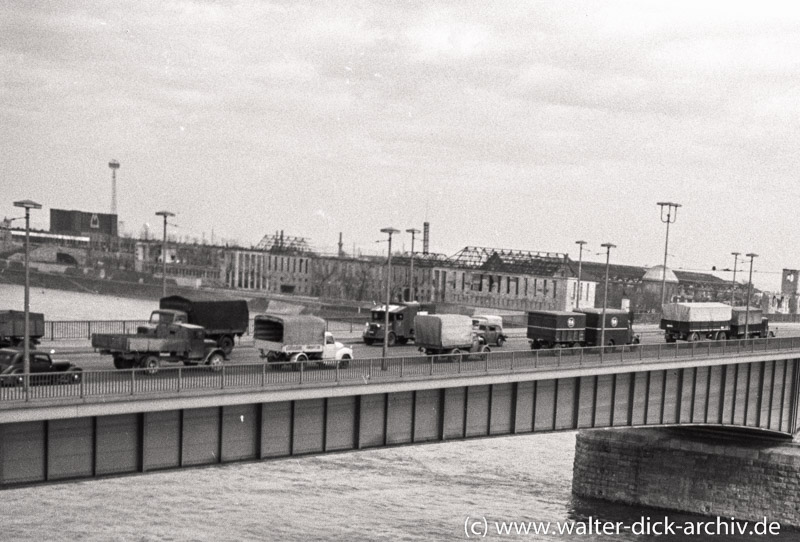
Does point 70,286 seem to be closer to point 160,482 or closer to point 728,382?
point 160,482

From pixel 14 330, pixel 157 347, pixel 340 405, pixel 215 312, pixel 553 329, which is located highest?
pixel 215 312

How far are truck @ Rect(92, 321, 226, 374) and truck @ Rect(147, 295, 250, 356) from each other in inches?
88.6

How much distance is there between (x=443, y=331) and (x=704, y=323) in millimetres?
28114

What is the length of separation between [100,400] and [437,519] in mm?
25376

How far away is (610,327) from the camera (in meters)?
55.6

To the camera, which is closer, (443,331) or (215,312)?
(215,312)

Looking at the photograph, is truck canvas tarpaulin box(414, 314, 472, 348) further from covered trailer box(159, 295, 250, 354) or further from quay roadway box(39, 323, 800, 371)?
covered trailer box(159, 295, 250, 354)

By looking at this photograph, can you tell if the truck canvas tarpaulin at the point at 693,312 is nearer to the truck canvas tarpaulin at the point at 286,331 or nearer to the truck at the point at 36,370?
the truck canvas tarpaulin at the point at 286,331

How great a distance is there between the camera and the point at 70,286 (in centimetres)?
17050

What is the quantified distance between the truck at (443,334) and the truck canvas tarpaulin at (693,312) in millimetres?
23831

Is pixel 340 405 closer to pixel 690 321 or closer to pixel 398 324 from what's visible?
pixel 398 324

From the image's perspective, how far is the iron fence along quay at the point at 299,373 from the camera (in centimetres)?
2581

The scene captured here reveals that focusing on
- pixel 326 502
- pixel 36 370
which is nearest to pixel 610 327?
pixel 326 502

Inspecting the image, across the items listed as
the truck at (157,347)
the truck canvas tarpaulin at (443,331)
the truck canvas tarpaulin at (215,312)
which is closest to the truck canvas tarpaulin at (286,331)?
the truck at (157,347)
